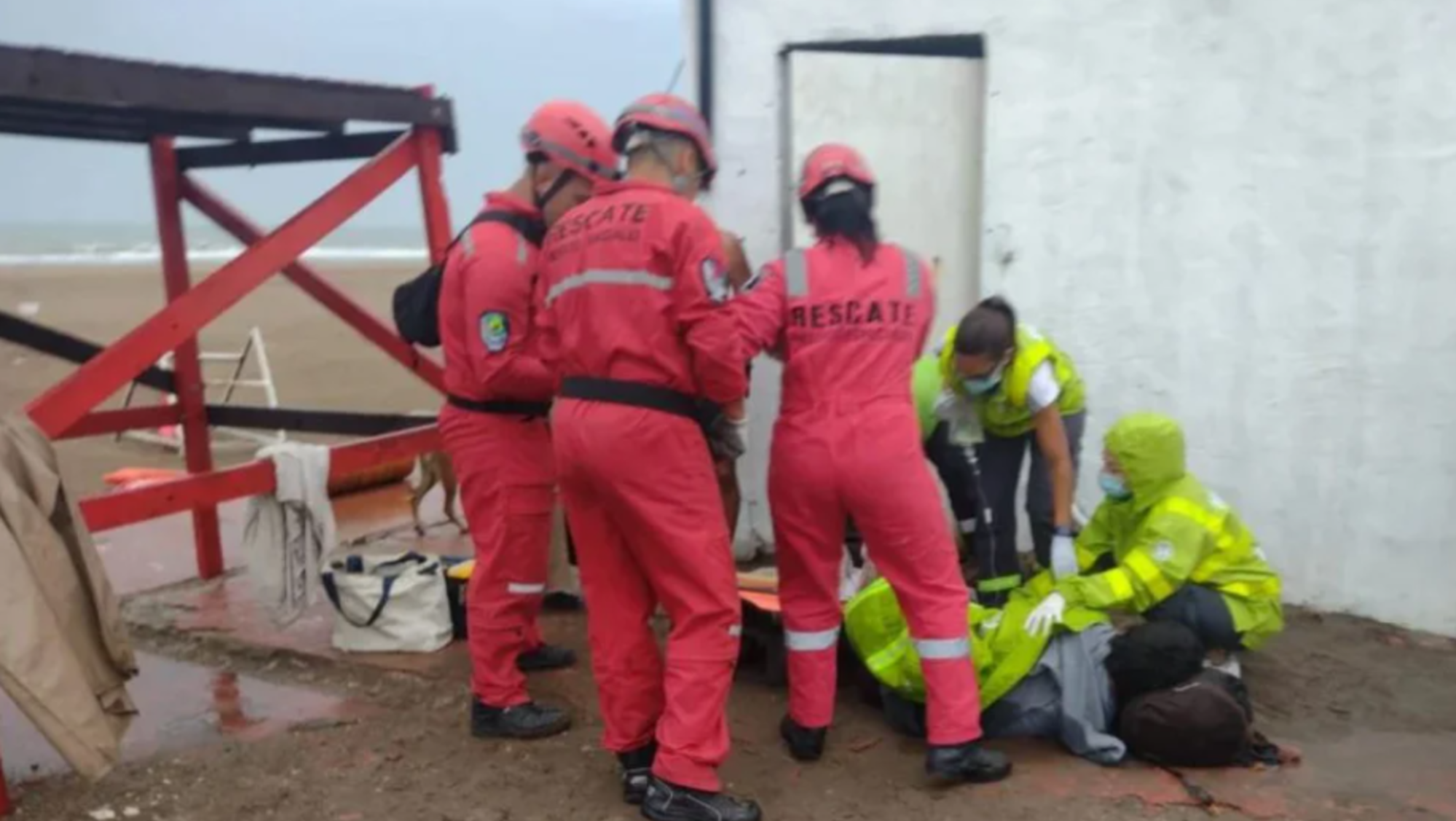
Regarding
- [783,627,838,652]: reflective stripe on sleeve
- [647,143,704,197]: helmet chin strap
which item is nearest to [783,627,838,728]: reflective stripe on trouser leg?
[783,627,838,652]: reflective stripe on sleeve

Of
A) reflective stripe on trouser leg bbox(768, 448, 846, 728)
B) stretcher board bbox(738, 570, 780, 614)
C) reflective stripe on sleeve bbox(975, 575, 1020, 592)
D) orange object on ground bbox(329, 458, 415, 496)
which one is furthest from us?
orange object on ground bbox(329, 458, 415, 496)

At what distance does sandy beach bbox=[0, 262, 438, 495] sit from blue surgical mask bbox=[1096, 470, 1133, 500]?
614 cm

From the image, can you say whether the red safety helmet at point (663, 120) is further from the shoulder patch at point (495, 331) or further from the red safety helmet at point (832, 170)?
the shoulder patch at point (495, 331)

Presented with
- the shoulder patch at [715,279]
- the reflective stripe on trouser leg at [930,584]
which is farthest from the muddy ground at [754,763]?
the shoulder patch at [715,279]

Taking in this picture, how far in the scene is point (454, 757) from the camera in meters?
4.04

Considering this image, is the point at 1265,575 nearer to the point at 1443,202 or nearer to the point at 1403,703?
the point at 1403,703

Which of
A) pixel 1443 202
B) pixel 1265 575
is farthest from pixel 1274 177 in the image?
pixel 1265 575

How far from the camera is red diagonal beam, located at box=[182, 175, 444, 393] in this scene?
5586mm

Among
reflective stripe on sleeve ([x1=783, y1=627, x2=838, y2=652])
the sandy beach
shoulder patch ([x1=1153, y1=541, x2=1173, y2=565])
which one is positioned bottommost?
the sandy beach

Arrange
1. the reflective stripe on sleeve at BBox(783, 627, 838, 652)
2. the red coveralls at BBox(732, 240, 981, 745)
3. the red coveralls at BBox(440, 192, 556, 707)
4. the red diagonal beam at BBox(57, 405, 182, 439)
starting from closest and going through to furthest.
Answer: the red coveralls at BBox(732, 240, 981, 745) < the reflective stripe on sleeve at BBox(783, 627, 838, 652) < the red coveralls at BBox(440, 192, 556, 707) < the red diagonal beam at BBox(57, 405, 182, 439)

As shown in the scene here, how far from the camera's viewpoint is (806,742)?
3969 mm

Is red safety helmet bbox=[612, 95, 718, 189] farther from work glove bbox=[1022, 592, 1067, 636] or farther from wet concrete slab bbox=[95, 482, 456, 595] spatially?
wet concrete slab bbox=[95, 482, 456, 595]

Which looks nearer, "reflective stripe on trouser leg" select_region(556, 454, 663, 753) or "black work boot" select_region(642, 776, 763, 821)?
"black work boot" select_region(642, 776, 763, 821)

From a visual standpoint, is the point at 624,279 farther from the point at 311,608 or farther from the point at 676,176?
the point at 311,608
